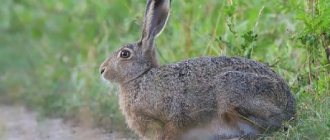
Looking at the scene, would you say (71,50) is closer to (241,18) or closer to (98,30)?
(98,30)

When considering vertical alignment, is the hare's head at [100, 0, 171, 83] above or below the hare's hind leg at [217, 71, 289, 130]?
above

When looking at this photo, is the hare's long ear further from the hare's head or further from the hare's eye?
the hare's eye

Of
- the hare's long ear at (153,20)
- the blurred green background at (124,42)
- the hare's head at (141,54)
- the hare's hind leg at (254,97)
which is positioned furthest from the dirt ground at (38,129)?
the hare's hind leg at (254,97)

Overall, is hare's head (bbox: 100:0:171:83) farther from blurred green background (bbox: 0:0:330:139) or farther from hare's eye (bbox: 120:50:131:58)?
blurred green background (bbox: 0:0:330:139)

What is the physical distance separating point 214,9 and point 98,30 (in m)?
1.47

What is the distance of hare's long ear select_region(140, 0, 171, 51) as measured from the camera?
6.60 m

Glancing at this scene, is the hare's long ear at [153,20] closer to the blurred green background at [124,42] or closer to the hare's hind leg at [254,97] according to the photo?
the blurred green background at [124,42]

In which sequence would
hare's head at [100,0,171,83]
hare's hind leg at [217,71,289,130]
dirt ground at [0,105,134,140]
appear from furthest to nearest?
dirt ground at [0,105,134,140] < hare's head at [100,0,171,83] < hare's hind leg at [217,71,289,130]

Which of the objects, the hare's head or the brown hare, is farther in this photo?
the hare's head

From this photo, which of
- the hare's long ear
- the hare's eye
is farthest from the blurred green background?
the hare's eye

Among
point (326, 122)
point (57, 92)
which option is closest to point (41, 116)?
point (57, 92)

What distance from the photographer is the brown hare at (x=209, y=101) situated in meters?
6.04

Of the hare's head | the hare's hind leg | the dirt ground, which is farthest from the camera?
the dirt ground

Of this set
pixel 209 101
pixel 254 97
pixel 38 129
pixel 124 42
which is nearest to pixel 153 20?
pixel 209 101
